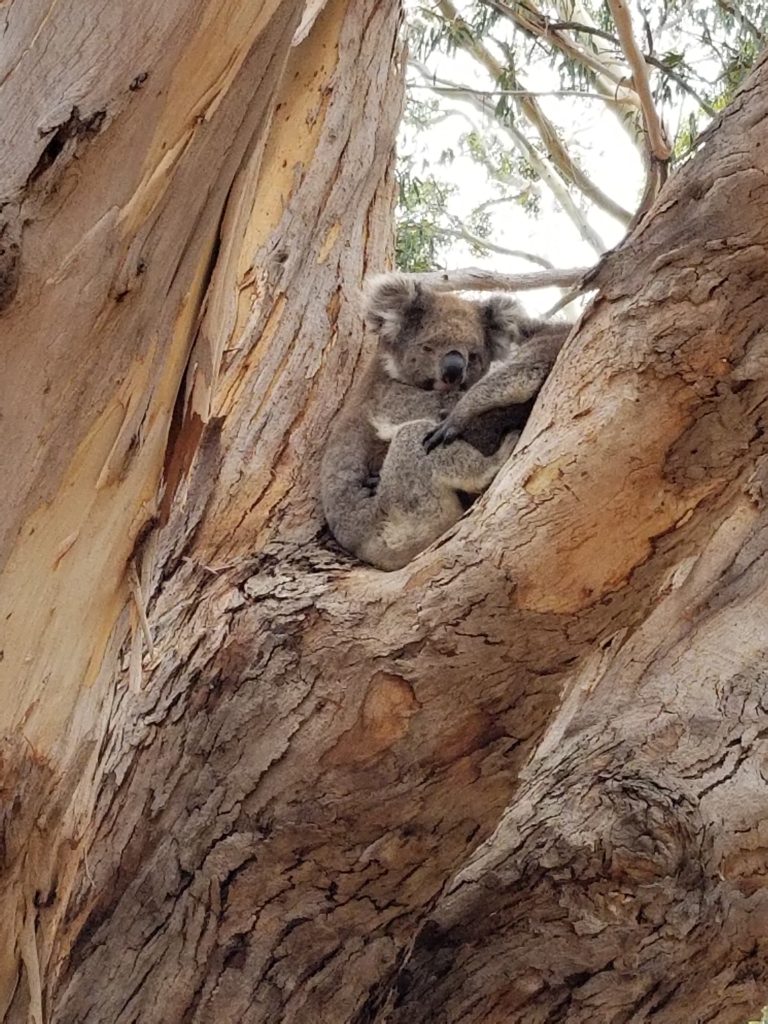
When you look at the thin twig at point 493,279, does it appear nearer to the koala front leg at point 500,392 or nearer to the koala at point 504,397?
the koala at point 504,397

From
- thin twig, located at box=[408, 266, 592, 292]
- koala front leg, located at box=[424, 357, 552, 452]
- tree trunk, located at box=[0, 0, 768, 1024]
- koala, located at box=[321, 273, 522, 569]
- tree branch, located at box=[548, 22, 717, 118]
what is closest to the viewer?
tree trunk, located at box=[0, 0, 768, 1024]

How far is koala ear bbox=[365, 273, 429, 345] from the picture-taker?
12.8 ft

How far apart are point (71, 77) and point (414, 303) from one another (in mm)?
2288

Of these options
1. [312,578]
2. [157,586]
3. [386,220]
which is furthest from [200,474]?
[386,220]

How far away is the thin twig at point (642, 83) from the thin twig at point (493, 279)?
0.51 meters

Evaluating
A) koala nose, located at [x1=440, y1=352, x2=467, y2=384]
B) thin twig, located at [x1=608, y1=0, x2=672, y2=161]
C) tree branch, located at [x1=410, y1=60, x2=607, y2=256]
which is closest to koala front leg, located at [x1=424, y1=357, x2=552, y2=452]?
koala nose, located at [x1=440, y1=352, x2=467, y2=384]

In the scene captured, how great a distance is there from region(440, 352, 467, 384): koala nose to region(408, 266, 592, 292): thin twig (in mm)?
311

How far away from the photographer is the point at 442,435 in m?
3.32

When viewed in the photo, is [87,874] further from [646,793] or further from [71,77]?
[71,77]

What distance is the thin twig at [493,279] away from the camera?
4105mm

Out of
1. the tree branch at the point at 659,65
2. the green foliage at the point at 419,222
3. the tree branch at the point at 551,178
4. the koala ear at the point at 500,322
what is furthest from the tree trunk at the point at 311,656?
the tree branch at the point at 551,178

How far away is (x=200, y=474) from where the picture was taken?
3193 millimetres

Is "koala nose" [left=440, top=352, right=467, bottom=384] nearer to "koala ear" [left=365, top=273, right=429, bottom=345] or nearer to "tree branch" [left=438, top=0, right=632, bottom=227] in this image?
"koala ear" [left=365, top=273, right=429, bottom=345]

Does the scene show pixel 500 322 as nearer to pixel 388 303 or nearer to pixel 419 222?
pixel 388 303
